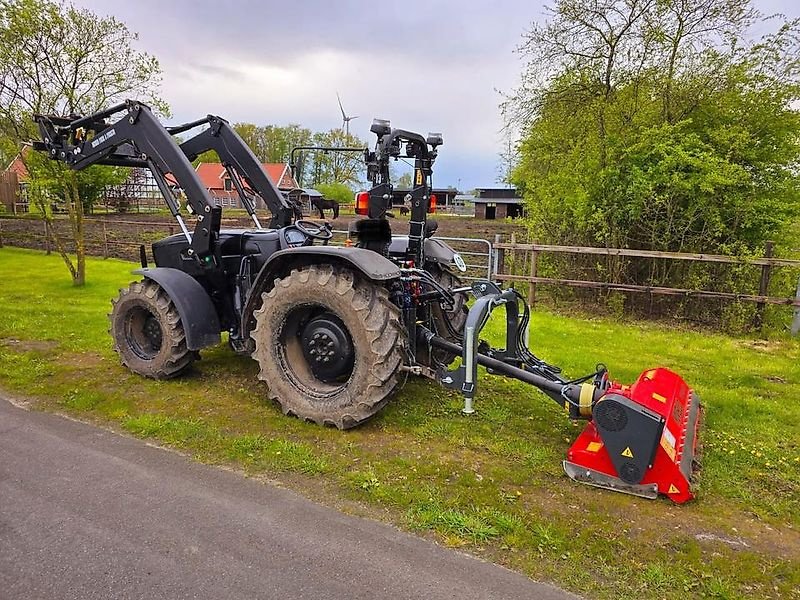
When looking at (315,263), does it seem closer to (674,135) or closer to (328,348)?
(328,348)

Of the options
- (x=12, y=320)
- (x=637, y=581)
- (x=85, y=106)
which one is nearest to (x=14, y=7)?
(x=85, y=106)

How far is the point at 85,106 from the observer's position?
9.59 metres

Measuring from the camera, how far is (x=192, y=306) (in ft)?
15.7

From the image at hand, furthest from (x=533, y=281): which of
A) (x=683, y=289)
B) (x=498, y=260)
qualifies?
(x=683, y=289)

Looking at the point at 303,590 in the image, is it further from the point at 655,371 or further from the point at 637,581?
the point at 655,371

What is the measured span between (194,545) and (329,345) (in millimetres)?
1723

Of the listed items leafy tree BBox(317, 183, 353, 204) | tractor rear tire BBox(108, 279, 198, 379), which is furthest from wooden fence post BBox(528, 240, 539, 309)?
leafy tree BBox(317, 183, 353, 204)

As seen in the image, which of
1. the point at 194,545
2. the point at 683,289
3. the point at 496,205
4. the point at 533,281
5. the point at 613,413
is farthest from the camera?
the point at 496,205

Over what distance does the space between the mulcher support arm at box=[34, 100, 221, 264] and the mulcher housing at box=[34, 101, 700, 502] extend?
1 cm

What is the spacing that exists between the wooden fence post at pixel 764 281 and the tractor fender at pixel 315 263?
6058mm

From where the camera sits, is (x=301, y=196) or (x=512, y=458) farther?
(x=301, y=196)

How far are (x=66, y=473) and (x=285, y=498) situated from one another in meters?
1.41

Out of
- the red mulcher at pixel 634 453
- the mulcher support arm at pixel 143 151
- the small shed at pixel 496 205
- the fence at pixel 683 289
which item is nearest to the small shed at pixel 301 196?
the mulcher support arm at pixel 143 151

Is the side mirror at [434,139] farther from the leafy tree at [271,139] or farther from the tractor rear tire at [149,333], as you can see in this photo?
the leafy tree at [271,139]
